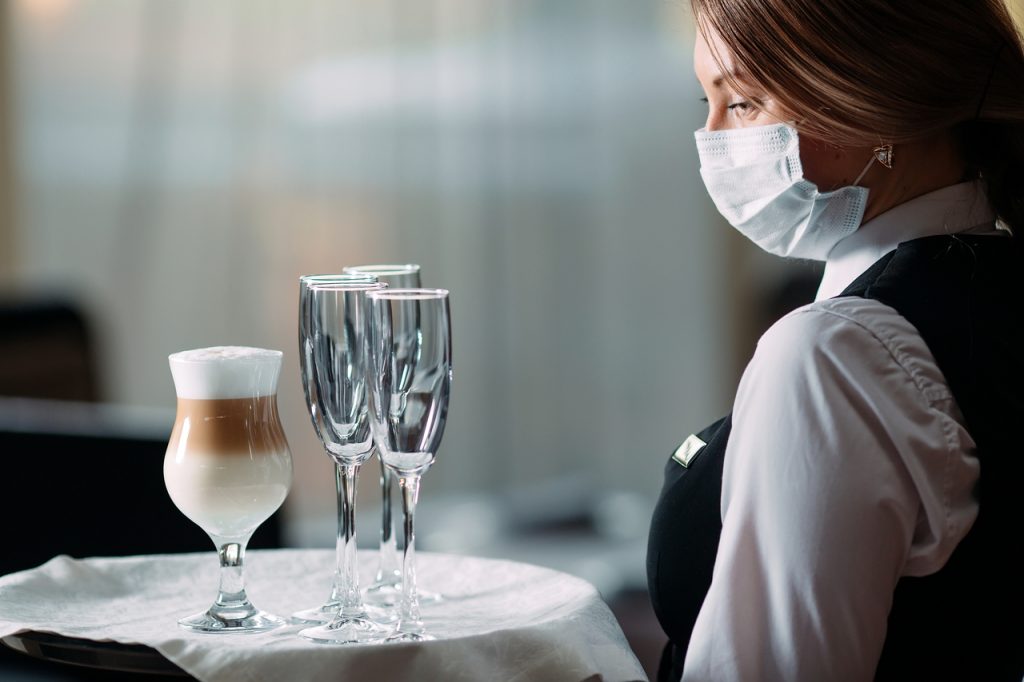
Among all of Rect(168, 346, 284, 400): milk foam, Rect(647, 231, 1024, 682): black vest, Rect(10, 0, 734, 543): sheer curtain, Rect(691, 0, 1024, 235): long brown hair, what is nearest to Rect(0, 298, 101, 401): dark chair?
Rect(10, 0, 734, 543): sheer curtain

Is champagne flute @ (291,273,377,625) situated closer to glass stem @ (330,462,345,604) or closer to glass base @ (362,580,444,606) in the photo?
glass stem @ (330,462,345,604)

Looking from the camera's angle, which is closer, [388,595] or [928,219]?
[928,219]

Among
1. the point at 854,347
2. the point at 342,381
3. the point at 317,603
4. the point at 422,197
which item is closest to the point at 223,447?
the point at 342,381

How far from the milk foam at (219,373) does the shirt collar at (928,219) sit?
575 mm

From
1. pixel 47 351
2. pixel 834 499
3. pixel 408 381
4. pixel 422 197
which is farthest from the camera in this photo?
pixel 422 197

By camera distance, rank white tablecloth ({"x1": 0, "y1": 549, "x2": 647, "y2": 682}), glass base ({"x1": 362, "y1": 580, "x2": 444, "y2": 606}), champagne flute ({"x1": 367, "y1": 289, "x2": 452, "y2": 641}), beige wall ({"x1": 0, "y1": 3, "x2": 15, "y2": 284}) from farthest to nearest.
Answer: beige wall ({"x1": 0, "y1": 3, "x2": 15, "y2": 284})
glass base ({"x1": 362, "y1": 580, "x2": 444, "y2": 606})
champagne flute ({"x1": 367, "y1": 289, "x2": 452, "y2": 641})
white tablecloth ({"x1": 0, "y1": 549, "x2": 647, "y2": 682})

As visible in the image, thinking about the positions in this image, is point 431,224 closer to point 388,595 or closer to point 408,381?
point 388,595

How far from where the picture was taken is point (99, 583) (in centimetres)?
134

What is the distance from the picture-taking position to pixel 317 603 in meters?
1.30

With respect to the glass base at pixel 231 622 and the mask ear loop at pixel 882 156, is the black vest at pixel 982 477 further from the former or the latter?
the glass base at pixel 231 622

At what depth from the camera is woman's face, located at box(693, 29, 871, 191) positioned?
121cm

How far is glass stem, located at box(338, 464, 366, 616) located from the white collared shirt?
31cm

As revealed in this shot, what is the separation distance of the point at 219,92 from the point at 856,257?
3159 millimetres

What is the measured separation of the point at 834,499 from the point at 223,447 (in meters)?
0.53
